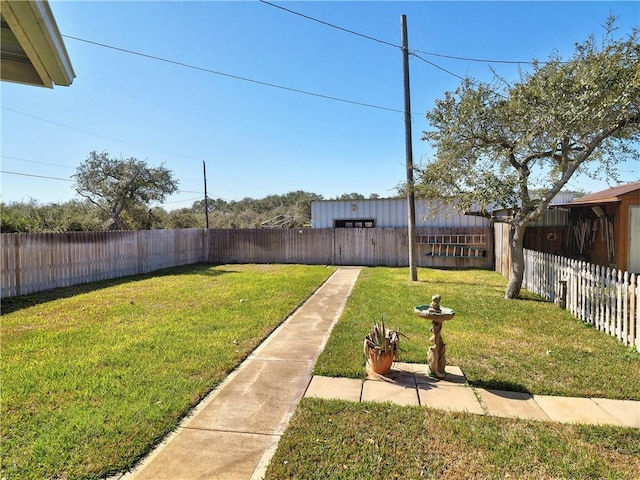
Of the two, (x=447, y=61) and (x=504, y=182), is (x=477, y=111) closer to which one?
(x=504, y=182)

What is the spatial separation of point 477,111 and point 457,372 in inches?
237

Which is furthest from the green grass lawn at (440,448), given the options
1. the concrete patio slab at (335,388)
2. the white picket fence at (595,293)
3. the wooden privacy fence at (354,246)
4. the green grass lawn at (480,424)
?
the wooden privacy fence at (354,246)

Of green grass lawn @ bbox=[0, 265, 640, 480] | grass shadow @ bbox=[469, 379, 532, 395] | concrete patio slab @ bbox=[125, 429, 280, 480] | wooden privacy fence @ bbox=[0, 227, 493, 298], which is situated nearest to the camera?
concrete patio slab @ bbox=[125, 429, 280, 480]

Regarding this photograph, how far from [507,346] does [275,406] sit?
10.9 ft

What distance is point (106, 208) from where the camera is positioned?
24.5m

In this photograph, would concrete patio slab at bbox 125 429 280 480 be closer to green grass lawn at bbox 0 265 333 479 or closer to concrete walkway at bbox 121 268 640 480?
concrete walkway at bbox 121 268 640 480

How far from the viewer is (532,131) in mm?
6781

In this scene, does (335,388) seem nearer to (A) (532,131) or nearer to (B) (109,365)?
(B) (109,365)

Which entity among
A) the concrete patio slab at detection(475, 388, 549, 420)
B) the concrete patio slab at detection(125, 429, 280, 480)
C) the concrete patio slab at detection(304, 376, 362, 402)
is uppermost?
the concrete patio slab at detection(125, 429, 280, 480)

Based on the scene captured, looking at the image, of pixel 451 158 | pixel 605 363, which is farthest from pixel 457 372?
pixel 451 158

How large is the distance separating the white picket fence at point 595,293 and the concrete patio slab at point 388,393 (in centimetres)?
336

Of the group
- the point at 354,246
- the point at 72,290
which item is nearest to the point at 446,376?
the point at 72,290

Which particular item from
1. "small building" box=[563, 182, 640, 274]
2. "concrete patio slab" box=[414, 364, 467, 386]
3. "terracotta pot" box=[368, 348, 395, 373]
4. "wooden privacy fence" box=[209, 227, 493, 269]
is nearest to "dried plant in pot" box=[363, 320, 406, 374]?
"terracotta pot" box=[368, 348, 395, 373]

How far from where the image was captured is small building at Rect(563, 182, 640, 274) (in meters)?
9.59
